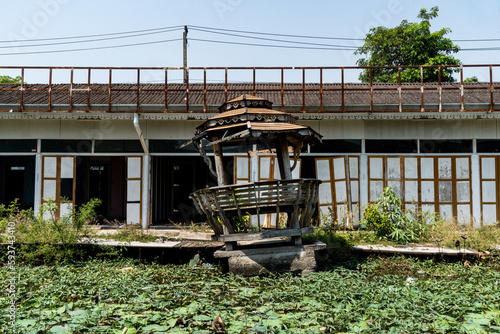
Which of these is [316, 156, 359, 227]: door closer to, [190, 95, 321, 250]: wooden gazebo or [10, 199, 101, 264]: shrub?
[190, 95, 321, 250]: wooden gazebo

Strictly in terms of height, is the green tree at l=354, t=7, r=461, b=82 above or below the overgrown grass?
above

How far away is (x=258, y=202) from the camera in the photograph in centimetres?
675

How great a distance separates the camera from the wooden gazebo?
6.67 metres

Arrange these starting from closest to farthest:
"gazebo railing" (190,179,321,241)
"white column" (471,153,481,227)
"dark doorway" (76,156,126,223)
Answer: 1. "gazebo railing" (190,179,321,241)
2. "white column" (471,153,481,227)
3. "dark doorway" (76,156,126,223)

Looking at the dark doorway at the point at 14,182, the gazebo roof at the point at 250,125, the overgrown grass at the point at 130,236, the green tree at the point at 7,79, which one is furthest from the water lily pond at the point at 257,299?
the green tree at the point at 7,79

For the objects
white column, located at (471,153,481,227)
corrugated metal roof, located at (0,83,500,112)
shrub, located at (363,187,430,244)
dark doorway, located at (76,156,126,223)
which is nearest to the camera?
shrub, located at (363,187,430,244)

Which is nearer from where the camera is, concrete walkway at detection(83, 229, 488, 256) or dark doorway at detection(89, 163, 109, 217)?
concrete walkway at detection(83, 229, 488, 256)

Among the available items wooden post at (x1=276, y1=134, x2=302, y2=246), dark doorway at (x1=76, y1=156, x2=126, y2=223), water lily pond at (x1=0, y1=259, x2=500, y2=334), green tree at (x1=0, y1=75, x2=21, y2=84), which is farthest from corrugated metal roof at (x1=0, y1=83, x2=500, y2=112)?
green tree at (x1=0, y1=75, x2=21, y2=84)

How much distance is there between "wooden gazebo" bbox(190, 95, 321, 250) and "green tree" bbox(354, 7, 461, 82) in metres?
14.2

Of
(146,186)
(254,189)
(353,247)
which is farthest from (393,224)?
(146,186)

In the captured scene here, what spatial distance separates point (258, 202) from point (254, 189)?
28cm

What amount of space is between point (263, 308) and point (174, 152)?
7.06m

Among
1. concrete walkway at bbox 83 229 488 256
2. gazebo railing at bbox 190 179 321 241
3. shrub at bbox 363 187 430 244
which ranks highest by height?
gazebo railing at bbox 190 179 321 241

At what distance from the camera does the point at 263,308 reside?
4.77 m
